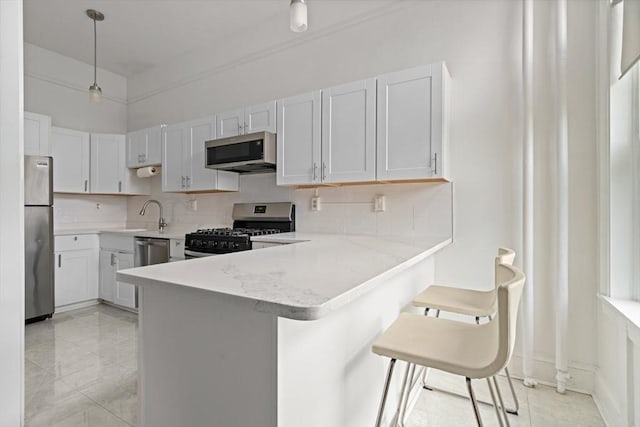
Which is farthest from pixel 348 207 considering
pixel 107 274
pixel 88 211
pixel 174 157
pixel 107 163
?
pixel 88 211

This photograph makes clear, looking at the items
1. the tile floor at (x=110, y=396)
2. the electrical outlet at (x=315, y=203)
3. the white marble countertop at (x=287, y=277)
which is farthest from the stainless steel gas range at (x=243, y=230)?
the white marble countertop at (x=287, y=277)

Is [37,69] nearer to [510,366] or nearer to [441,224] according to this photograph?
[441,224]

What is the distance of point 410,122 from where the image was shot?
2201 mm

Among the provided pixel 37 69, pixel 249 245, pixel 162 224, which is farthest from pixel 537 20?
pixel 37 69

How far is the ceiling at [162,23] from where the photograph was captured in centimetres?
292

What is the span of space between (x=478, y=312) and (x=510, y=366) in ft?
3.23

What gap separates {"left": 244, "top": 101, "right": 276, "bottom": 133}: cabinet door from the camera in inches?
110

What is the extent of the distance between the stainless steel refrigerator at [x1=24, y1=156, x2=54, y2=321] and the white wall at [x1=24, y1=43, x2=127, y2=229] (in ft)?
2.88

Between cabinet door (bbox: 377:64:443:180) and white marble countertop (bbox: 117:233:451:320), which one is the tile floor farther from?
cabinet door (bbox: 377:64:443:180)

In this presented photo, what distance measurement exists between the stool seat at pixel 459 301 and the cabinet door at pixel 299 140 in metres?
1.25

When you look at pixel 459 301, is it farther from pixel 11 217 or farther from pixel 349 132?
pixel 11 217

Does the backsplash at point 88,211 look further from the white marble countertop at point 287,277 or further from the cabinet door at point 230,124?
the white marble countertop at point 287,277

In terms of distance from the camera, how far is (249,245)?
259 cm

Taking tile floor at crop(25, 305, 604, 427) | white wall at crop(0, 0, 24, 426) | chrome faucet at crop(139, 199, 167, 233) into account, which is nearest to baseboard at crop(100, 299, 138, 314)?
tile floor at crop(25, 305, 604, 427)
